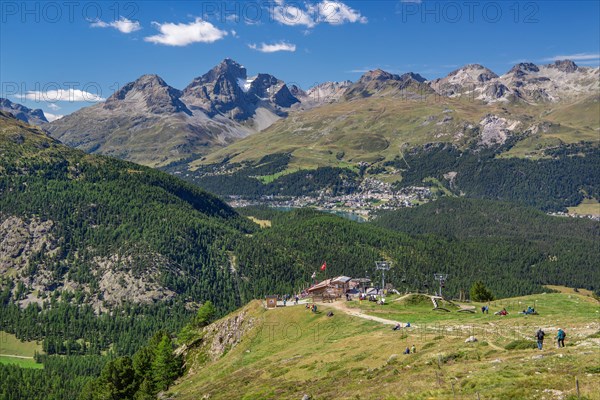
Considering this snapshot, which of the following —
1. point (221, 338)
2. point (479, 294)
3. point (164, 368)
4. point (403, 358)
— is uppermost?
point (403, 358)

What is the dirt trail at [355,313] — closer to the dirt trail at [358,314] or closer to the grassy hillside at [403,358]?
the dirt trail at [358,314]

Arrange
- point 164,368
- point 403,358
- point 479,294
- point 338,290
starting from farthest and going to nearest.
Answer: point 479,294 < point 338,290 < point 164,368 < point 403,358

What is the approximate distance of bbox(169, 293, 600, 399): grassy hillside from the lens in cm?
5016

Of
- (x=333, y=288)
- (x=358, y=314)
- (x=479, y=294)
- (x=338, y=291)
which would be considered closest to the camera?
(x=358, y=314)

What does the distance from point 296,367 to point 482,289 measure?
302 feet

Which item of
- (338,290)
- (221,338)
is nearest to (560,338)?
(338,290)

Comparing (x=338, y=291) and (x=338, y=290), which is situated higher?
(x=338, y=290)

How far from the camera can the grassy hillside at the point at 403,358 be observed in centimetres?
5016

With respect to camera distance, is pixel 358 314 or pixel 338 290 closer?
pixel 358 314

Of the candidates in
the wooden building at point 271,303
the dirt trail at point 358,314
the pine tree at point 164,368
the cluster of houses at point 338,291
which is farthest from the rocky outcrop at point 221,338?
the dirt trail at point 358,314

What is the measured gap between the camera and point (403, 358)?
68.8 meters

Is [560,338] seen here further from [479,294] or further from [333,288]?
[479,294]

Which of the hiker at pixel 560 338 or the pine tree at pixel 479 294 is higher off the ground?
the hiker at pixel 560 338

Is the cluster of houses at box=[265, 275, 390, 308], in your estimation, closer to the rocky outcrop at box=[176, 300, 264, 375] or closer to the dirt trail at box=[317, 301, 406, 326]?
the rocky outcrop at box=[176, 300, 264, 375]
